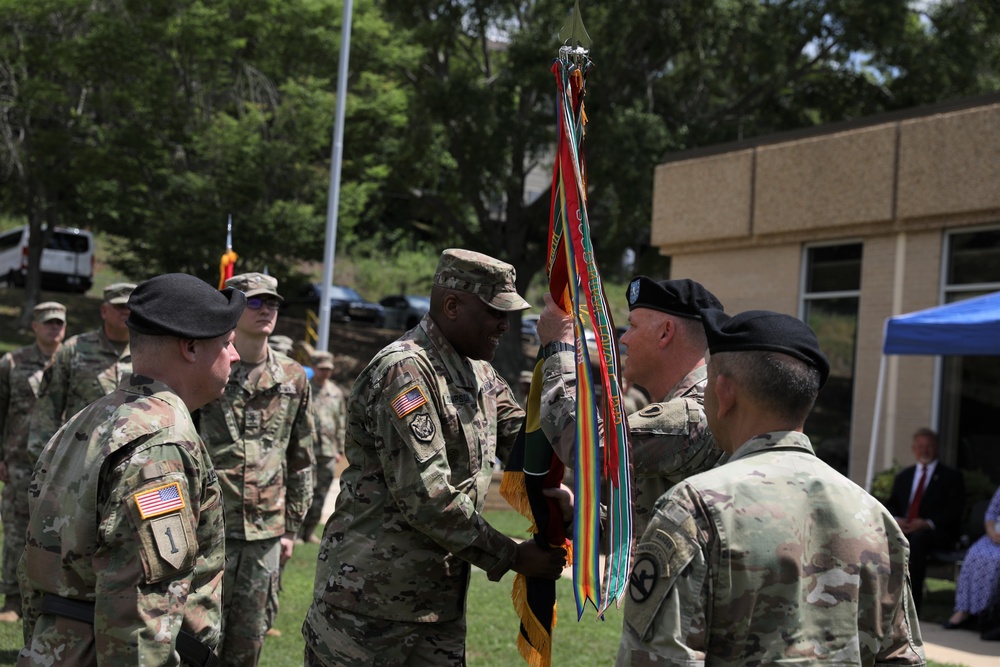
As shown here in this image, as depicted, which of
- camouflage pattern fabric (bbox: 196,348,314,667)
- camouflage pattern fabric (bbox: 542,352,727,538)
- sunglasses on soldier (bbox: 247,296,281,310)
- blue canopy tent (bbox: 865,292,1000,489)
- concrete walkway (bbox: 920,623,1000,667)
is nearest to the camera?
camouflage pattern fabric (bbox: 542,352,727,538)

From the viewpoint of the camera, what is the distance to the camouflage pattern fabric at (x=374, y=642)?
3.85m

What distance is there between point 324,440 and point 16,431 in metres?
4.14

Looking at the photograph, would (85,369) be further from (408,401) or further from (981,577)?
(981,577)

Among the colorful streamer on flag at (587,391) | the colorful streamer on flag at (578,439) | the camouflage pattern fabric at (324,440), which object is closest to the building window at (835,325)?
the camouflage pattern fabric at (324,440)

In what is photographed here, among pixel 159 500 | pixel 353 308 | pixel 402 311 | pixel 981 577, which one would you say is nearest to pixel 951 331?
pixel 981 577

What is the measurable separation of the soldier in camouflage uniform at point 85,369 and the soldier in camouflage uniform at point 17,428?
0.61 meters

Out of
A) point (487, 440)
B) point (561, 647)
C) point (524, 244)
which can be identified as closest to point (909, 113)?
point (561, 647)

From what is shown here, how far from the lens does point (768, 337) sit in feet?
8.65

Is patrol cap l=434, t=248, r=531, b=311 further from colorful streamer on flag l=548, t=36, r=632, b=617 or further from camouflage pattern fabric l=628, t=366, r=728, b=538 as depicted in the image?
camouflage pattern fabric l=628, t=366, r=728, b=538

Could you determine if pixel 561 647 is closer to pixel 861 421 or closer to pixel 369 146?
pixel 861 421

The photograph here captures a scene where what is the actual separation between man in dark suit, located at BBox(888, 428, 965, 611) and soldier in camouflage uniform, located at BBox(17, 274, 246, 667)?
8581 millimetres

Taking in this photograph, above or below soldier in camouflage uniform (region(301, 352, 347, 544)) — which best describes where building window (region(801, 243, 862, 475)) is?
above

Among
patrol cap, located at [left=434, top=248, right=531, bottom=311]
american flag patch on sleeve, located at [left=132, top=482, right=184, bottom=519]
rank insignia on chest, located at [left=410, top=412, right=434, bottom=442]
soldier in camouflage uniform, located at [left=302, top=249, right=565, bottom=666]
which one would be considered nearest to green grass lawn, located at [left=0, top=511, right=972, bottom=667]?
soldier in camouflage uniform, located at [left=302, top=249, right=565, bottom=666]

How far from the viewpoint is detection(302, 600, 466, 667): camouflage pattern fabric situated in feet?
12.6
